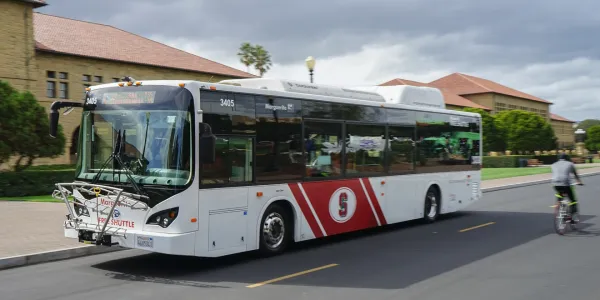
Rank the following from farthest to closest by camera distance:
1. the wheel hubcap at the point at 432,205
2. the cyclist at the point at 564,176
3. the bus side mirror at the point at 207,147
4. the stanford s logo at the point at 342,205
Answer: the wheel hubcap at the point at 432,205 → the cyclist at the point at 564,176 → the stanford s logo at the point at 342,205 → the bus side mirror at the point at 207,147

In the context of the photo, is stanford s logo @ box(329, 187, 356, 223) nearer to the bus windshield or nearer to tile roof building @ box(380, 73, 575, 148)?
the bus windshield

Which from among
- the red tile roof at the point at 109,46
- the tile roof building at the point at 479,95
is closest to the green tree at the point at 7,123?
the red tile roof at the point at 109,46

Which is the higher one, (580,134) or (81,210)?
(580,134)

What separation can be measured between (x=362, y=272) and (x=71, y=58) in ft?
130

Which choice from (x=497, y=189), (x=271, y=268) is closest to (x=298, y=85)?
(x=271, y=268)

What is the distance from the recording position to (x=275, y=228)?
10375 millimetres

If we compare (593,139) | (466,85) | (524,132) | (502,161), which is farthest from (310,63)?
(593,139)

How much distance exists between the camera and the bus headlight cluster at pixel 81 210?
931 cm

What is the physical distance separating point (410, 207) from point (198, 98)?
704 cm

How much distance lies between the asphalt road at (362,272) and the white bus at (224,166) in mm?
519

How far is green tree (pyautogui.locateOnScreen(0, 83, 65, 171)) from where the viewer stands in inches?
991

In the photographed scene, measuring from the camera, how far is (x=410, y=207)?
14.1 metres

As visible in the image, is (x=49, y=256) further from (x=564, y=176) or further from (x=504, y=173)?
(x=504, y=173)

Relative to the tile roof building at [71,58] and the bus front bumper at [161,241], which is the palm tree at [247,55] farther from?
the bus front bumper at [161,241]
